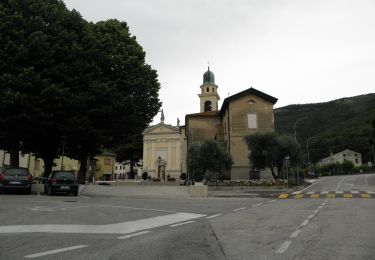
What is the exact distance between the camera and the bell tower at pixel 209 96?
2768 inches

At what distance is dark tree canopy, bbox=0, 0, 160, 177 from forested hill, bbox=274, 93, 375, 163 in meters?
77.8

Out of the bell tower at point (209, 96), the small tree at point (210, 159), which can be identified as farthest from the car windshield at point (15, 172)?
the bell tower at point (209, 96)

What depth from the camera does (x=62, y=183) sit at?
2370 centimetres

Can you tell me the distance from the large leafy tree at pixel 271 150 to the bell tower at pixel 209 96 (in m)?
28.2

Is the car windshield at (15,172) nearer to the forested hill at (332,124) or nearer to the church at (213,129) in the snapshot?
the church at (213,129)

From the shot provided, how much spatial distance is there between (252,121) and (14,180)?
1309 inches

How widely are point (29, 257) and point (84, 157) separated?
93.0ft

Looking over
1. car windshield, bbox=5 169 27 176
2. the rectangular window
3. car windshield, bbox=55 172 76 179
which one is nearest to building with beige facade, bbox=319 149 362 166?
the rectangular window

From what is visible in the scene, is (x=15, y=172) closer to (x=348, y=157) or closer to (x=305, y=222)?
(x=305, y=222)

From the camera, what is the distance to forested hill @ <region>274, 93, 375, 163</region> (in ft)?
361

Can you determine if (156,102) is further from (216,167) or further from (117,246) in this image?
(117,246)

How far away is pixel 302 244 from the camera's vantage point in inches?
281

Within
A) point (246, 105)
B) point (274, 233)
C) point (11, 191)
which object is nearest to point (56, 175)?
point (11, 191)

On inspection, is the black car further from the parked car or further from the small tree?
the small tree
